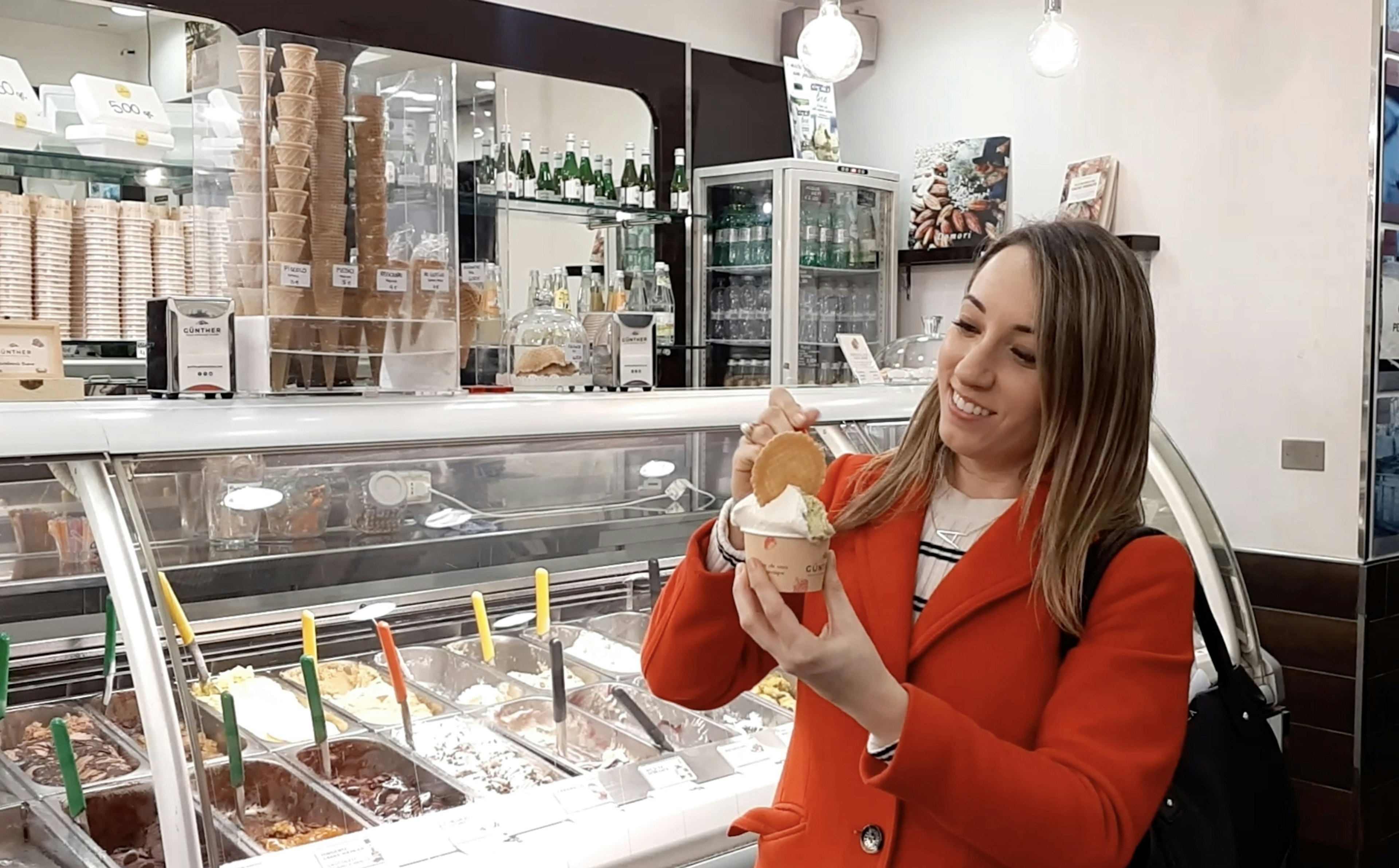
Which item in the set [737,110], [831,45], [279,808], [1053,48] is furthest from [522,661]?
[737,110]

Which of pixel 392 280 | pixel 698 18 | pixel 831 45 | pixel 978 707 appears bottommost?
pixel 978 707

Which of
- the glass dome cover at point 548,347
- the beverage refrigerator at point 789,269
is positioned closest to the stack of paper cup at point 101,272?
the glass dome cover at point 548,347

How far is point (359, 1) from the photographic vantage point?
5.11 meters

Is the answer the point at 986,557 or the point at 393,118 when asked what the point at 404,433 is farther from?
the point at 986,557

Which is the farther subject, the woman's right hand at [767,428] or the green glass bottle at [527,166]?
the green glass bottle at [527,166]

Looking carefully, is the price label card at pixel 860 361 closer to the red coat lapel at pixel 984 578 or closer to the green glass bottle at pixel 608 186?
the red coat lapel at pixel 984 578

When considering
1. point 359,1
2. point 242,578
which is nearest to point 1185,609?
point 242,578

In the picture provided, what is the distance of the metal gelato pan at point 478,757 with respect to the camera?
222 cm

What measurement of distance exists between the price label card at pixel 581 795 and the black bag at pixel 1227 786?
907mm

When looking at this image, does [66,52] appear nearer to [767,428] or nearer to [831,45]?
[831,45]

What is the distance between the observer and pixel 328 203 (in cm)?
212

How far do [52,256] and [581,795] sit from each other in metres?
2.21

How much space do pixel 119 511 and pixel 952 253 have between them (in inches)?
193

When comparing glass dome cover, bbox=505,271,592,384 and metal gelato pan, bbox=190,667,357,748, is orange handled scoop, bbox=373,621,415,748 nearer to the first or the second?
metal gelato pan, bbox=190,667,357,748
